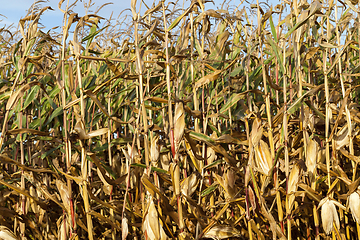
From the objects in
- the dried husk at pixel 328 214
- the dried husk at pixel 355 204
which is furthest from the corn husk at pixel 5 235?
the dried husk at pixel 355 204

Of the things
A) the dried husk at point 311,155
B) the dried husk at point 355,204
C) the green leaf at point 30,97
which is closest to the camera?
the dried husk at point 355,204

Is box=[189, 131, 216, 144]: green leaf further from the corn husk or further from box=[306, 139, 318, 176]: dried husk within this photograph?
the corn husk

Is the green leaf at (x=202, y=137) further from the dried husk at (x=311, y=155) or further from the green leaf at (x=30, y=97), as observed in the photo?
the green leaf at (x=30, y=97)

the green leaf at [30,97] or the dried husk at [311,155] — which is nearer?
the dried husk at [311,155]

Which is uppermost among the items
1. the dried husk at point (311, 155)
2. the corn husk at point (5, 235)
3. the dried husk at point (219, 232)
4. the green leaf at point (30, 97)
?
the green leaf at point (30, 97)

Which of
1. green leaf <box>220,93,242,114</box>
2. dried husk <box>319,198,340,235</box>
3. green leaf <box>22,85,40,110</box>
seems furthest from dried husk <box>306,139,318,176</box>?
green leaf <box>22,85,40,110</box>

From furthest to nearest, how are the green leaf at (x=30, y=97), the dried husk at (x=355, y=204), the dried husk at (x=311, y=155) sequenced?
1. the green leaf at (x=30, y=97)
2. the dried husk at (x=311, y=155)
3. the dried husk at (x=355, y=204)

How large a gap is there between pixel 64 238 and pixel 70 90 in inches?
31.3

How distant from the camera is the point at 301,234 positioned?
7.47 feet

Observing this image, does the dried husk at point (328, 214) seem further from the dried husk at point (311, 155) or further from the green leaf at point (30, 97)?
the green leaf at point (30, 97)

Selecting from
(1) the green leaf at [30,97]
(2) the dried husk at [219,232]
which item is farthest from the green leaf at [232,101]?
(1) the green leaf at [30,97]

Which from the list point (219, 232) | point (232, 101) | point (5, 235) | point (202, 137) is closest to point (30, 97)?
point (5, 235)

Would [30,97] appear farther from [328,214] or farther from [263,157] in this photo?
[328,214]

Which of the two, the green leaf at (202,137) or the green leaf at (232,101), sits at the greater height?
the green leaf at (232,101)
